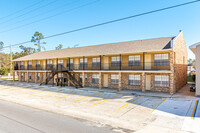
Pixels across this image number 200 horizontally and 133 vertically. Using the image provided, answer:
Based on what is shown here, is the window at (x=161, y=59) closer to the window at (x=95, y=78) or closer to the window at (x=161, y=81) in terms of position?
the window at (x=161, y=81)

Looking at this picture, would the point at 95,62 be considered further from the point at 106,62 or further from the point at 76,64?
the point at 76,64

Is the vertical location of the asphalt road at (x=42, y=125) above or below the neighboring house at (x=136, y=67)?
below

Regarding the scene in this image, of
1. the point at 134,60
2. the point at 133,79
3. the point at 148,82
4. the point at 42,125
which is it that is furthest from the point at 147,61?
the point at 42,125

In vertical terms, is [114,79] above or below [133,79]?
below

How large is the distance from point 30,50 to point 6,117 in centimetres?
7524

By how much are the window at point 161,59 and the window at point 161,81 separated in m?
1.64

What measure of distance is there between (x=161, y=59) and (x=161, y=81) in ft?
9.33

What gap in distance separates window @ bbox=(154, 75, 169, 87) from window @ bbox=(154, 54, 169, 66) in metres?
1.64

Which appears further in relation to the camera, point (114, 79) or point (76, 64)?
point (76, 64)

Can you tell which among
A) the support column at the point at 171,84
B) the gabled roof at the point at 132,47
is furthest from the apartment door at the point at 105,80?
the support column at the point at 171,84

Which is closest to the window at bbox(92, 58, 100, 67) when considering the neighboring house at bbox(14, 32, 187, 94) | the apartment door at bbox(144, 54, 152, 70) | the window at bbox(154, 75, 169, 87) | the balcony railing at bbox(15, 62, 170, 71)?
the neighboring house at bbox(14, 32, 187, 94)

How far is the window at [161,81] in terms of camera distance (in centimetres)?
1719

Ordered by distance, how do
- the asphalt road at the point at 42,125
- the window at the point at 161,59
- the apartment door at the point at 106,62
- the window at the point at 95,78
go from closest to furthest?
the asphalt road at the point at 42,125 < the window at the point at 161,59 < the apartment door at the point at 106,62 < the window at the point at 95,78

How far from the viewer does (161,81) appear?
57.5 ft
